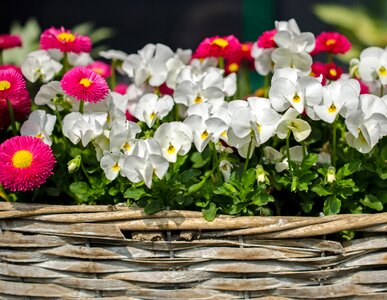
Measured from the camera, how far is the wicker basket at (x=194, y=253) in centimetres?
99

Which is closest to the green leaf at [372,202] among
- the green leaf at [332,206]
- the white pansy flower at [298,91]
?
the green leaf at [332,206]

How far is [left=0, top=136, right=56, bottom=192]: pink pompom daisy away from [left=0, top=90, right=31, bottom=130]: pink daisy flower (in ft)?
0.51

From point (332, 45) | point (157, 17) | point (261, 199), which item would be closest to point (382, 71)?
point (332, 45)

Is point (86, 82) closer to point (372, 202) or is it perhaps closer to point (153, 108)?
point (153, 108)

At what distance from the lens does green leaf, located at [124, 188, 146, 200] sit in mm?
1024

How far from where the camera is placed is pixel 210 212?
100cm

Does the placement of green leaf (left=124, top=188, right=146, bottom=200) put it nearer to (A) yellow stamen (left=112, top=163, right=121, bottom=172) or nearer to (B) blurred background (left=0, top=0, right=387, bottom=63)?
(A) yellow stamen (left=112, top=163, right=121, bottom=172)

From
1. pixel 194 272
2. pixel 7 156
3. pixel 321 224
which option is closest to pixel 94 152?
pixel 7 156

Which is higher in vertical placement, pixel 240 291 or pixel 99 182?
pixel 99 182

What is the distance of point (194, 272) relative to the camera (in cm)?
101

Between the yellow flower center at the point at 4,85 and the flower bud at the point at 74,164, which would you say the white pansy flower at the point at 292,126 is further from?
the yellow flower center at the point at 4,85

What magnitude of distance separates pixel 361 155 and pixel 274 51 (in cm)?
24

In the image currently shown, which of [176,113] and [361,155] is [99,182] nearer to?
[176,113]

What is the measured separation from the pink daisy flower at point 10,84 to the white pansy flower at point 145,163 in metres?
0.25
